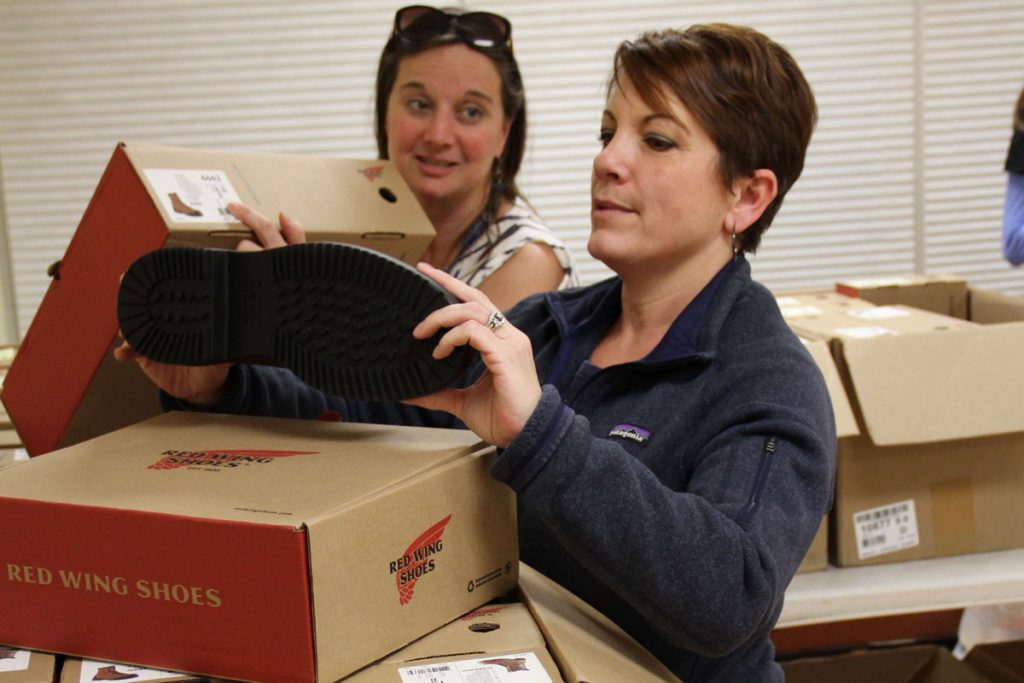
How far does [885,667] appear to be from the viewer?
2027 millimetres

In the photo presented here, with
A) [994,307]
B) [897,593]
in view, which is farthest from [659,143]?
[994,307]

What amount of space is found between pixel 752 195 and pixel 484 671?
2.23 feet

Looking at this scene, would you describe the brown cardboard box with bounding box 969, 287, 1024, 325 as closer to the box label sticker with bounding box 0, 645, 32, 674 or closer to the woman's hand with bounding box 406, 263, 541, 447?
the woman's hand with bounding box 406, 263, 541, 447

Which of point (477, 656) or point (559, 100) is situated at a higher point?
point (559, 100)

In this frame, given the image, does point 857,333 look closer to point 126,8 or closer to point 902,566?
point 902,566

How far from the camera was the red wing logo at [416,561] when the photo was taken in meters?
0.84

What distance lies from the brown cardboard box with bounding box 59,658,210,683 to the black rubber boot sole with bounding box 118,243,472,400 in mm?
280

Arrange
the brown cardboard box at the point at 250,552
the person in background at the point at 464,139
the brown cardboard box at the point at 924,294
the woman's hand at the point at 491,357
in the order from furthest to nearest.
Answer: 1. the brown cardboard box at the point at 924,294
2. the person in background at the point at 464,139
3. the woman's hand at the point at 491,357
4. the brown cardboard box at the point at 250,552

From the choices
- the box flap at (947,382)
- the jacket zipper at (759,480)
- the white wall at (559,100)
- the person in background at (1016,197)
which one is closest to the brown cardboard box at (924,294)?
the person in background at (1016,197)

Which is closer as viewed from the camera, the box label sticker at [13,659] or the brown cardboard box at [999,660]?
the box label sticker at [13,659]

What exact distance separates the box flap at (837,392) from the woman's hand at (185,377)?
1008 mm

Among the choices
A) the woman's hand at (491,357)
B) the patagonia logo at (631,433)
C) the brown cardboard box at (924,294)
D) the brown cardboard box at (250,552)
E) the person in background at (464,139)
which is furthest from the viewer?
the brown cardboard box at (924,294)

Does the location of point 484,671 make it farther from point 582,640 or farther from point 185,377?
point 185,377

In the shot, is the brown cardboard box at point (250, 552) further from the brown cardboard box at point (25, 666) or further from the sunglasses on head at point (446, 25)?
the sunglasses on head at point (446, 25)
